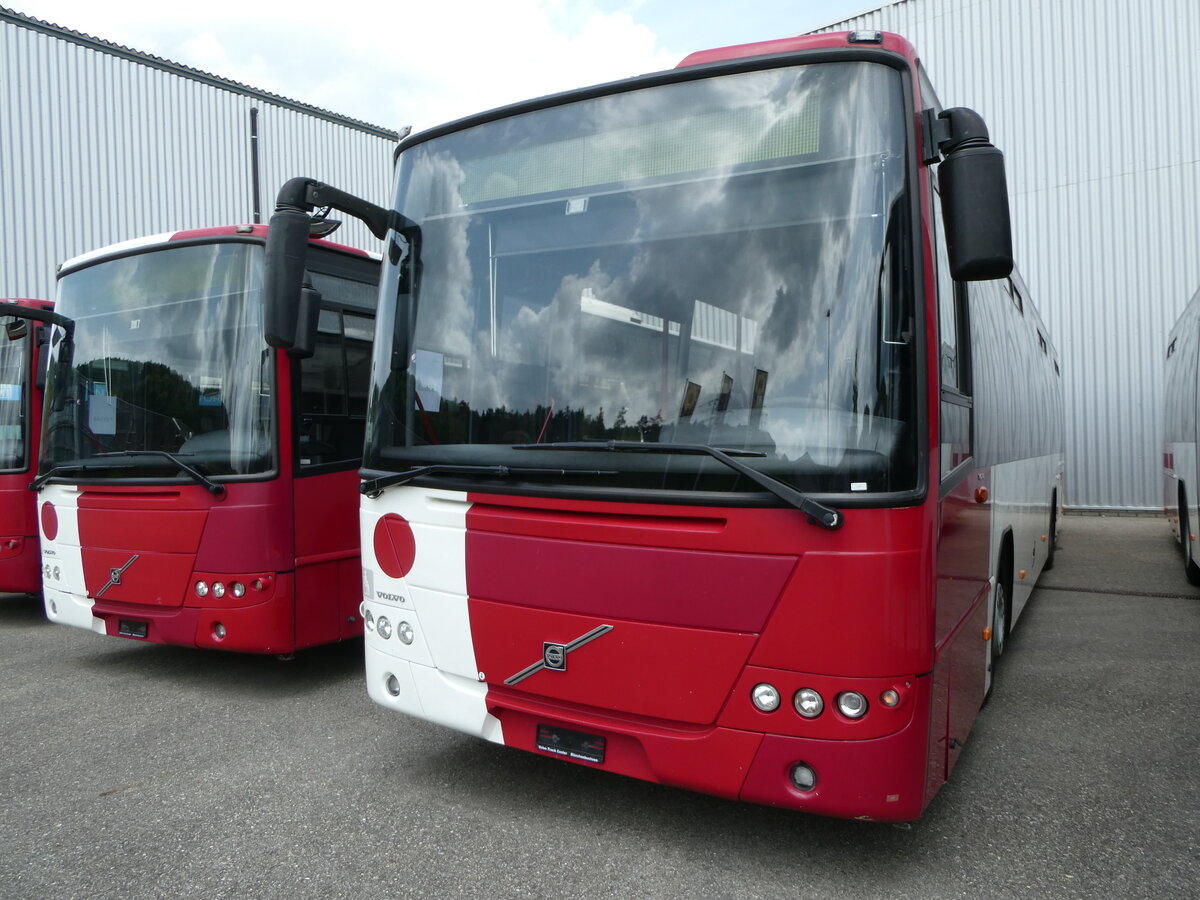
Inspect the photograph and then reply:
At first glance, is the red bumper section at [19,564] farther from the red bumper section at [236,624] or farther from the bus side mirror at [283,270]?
the bus side mirror at [283,270]

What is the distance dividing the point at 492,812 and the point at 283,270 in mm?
2396

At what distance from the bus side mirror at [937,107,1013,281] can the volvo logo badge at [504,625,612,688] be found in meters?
1.70

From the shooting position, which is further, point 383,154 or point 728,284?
point 383,154

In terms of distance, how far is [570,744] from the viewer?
3.30m

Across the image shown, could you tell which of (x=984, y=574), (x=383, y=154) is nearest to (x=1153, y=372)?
(x=984, y=574)

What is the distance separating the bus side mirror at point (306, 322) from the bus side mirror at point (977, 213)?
266cm

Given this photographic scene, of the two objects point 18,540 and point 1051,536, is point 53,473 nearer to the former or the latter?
point 18,540

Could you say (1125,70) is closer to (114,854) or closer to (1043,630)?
(1043,630)

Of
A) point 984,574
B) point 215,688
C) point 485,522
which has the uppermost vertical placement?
point 485,522

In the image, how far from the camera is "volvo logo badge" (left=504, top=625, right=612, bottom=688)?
125 inches

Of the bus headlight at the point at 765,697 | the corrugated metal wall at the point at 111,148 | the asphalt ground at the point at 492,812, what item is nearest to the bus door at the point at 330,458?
the asphalt ground at the point at 492,812

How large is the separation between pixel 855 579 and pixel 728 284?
105cm

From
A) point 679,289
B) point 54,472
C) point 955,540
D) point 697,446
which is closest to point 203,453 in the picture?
point 54,472

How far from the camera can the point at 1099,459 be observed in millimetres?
15188
